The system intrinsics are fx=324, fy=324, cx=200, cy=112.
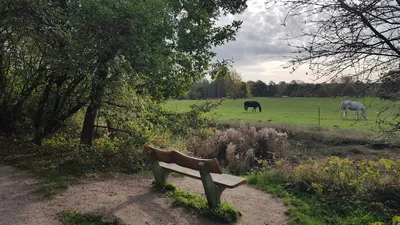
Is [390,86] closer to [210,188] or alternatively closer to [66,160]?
[210,188]

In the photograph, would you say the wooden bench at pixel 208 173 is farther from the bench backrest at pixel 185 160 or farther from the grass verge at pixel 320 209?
the grass verge at pixel 320 209

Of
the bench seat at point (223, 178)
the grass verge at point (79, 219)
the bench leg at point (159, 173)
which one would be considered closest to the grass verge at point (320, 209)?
the bench seat at point (223, 178)

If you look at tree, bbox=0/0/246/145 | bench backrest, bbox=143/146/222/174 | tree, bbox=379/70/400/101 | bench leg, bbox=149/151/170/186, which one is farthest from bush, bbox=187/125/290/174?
tree, bbox=379/70/400/101

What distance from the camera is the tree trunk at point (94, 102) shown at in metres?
6.20

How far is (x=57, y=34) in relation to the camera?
227 inches

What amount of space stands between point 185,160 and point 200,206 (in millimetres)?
755

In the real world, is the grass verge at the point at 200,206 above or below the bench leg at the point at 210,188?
below

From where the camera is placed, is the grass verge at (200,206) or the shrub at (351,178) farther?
the shrub at (351,178)

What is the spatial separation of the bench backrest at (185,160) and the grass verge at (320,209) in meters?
1.53

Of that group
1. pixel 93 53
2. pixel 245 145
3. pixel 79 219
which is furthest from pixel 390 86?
pixel 245 145

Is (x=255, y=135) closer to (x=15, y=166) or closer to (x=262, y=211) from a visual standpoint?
(x=262, y=211)

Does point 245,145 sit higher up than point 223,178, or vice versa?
point 223,178

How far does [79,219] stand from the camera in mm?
4191

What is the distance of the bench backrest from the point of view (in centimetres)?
Result: 447
